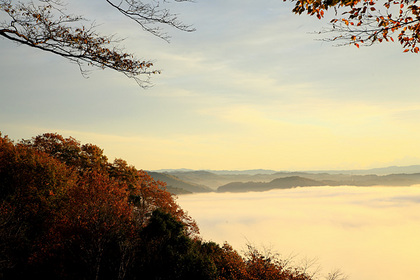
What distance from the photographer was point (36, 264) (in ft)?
74.2

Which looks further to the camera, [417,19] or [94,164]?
[94,164]

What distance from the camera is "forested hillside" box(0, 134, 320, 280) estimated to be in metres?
20.9

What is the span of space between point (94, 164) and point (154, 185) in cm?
941

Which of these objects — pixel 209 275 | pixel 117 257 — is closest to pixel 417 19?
pixel 209 275

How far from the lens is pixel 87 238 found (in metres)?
22.8

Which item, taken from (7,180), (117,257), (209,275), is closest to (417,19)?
(209,275)

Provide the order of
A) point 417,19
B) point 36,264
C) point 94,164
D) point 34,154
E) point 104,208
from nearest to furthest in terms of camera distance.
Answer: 1. point 417,19
2. point 36,264
3. point 104,208
4. point 34,154
5. point 94,164

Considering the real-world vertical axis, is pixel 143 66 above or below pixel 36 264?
above

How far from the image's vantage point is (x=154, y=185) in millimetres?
46562

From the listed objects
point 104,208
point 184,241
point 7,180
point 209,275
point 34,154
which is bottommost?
point 209,275

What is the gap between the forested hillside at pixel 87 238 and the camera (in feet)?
68.4

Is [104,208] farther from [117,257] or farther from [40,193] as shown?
[40,193]

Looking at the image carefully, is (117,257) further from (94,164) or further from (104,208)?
(94,164)

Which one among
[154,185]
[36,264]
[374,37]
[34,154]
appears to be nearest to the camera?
[374,37]
